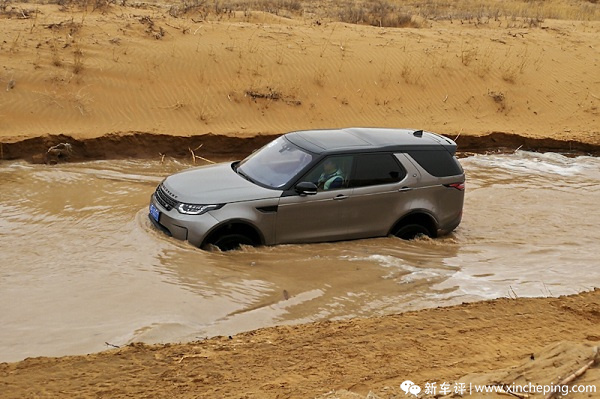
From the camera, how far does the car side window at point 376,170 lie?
10.3 meters

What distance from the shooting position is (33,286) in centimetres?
837

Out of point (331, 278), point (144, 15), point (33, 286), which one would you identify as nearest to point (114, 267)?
point (33, 286)

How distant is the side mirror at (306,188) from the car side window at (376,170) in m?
0.67

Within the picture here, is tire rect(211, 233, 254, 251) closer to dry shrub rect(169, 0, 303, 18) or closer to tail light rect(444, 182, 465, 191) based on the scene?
tail light rect(444, 182, 465, 191)

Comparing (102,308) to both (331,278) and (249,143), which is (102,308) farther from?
(249,143)

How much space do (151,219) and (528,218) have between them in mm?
6309

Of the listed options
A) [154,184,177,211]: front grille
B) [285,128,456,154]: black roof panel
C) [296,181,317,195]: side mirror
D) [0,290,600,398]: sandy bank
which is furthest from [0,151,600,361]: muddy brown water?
[285,128,456,154]: black roof panel

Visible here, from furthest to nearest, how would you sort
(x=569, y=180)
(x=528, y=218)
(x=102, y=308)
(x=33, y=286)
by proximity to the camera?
(x=569, y=180), (x=528, y=218), (x=33, y=286), (x=102, y=308)

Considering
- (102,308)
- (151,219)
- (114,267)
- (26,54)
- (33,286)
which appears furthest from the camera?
(26,54)

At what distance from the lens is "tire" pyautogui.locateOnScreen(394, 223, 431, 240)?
1066cm

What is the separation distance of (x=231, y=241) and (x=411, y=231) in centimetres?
269

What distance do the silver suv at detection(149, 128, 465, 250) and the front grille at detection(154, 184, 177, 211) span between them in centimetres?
1

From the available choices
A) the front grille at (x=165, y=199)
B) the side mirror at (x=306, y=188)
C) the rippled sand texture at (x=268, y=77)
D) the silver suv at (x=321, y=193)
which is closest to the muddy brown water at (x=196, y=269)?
the silver suv at (x=321, y=193)

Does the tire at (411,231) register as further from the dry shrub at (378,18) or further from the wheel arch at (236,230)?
the dry shrub at (378,18)
